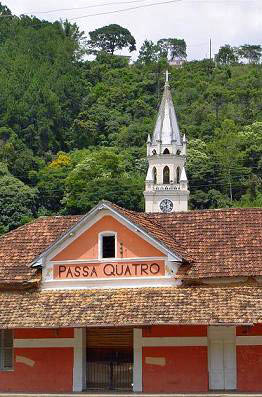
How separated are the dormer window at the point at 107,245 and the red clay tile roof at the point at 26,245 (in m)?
1.27

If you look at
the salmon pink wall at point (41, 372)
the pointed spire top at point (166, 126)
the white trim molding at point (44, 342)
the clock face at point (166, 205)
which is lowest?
the salmon pink wall at point (41, 372)

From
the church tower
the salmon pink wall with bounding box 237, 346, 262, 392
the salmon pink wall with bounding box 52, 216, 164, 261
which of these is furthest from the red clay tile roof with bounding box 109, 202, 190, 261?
the church tower

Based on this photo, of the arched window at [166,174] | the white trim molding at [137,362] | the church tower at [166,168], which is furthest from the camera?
the arched window at [166,174]

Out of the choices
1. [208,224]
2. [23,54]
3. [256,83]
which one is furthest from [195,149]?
[208,224]

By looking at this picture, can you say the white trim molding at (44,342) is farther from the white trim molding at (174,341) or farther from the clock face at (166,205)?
the clock face at (166,205)

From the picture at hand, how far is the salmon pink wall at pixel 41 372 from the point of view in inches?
1112

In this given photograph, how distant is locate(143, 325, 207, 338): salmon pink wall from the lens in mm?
27453

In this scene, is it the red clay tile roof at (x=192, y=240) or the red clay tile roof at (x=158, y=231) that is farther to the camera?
the red clay tile roof at (x=158, y=231)

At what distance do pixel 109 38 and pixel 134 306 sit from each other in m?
147

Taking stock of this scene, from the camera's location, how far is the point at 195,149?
10831cm

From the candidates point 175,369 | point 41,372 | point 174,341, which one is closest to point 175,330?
point 174,341

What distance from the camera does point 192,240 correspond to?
3006 centimetres

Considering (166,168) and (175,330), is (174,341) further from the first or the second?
(166,168)

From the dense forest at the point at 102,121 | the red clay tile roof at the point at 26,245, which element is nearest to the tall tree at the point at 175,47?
the dense forest at the point at 102,121
